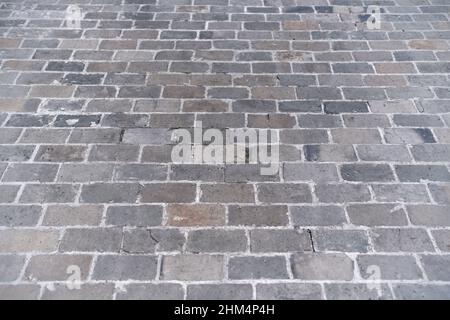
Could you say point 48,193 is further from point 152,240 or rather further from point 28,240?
point 152,240

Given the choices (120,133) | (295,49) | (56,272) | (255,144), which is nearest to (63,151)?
(120,133)

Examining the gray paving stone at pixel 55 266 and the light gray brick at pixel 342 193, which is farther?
the light gray brick at pixel 342 193

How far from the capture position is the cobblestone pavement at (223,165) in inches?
77.4

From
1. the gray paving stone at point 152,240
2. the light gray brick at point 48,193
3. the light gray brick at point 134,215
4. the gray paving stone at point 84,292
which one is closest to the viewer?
the gray paving stone at point 84,292

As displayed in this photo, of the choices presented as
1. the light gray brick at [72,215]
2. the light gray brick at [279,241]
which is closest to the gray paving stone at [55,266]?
the light gray brick at [72,215]

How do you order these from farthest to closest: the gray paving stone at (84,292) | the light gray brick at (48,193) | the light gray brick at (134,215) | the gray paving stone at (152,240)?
the light gray brick at (48,193) → the light gray brick at (134,215) → the gray paving stone at (152,240) → the gray paving stone at (84,292)

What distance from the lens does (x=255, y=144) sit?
2.54m

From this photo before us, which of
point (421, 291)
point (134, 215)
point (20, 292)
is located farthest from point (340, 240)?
point (20, 292)

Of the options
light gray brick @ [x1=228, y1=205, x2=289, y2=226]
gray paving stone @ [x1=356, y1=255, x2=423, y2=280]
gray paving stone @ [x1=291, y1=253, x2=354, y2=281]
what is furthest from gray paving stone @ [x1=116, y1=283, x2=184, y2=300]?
gray paving stone @ [x1=356, y1=255, x2=423, y2=280]

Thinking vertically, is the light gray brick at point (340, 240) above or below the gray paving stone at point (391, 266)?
above

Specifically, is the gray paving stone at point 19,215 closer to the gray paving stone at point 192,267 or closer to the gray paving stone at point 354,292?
the gray paving stone at point 192,267

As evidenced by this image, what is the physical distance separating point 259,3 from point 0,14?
2340 millimetres

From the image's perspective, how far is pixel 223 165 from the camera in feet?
7.96
